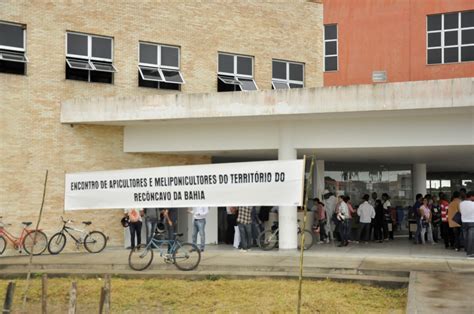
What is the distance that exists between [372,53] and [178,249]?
2159 cm

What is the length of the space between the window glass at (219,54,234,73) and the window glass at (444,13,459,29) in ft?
44.8

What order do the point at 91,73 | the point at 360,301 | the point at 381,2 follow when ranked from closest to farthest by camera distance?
the point at 360,301
the point at 91,73
the point at 381,2

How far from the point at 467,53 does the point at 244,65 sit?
13702mm

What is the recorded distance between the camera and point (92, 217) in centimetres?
1947

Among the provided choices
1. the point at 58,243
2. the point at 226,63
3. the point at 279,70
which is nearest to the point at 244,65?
the point at 226,63

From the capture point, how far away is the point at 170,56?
2188 cm

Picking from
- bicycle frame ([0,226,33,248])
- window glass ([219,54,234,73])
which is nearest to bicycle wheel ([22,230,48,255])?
bicycle frame ([0,226,33,248])

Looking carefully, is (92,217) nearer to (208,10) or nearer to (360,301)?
(208,10)

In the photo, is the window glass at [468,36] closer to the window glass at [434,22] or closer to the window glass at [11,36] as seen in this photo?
the window glass at [434,22]

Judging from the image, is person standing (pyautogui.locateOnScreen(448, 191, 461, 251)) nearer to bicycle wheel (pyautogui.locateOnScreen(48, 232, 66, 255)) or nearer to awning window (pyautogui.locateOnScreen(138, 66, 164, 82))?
awning window (pyautogui.locateOnScreen(138, 66, 164, 82))

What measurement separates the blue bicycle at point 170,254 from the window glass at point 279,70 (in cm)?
1136

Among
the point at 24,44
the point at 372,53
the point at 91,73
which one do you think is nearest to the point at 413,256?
the point at 91,73

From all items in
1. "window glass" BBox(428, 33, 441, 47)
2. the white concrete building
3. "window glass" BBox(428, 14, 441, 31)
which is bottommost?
the white concrete building

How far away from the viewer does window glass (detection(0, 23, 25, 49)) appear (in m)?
18.8
